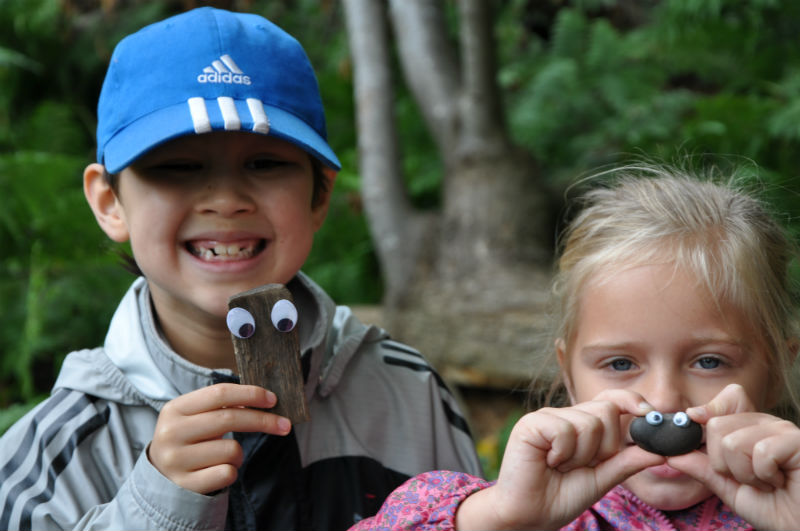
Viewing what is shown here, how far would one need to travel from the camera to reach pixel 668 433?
1.40 m

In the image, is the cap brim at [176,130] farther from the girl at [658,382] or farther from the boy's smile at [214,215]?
the girl at [658,382]

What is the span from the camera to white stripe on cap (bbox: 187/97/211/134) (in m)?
1.71

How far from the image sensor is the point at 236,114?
175 cm

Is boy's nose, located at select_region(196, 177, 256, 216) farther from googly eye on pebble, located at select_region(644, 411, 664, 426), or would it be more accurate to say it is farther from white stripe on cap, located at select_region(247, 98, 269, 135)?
googly eye on pebble, located at select_region(644, 411, 664, 426)

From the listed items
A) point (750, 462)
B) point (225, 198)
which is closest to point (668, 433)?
point (750, 462)

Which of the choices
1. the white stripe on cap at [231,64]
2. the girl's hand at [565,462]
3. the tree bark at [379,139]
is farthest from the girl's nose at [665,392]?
the tree bark at [379,139]

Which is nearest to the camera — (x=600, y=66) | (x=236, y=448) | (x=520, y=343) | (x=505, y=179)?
(x=236, y=448)

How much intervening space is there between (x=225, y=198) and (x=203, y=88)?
255mm

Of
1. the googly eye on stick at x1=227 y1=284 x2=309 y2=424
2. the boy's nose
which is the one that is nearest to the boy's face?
the boy's nose

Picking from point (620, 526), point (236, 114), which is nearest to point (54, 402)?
point (236, 114)

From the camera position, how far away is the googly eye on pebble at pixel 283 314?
5.12 ft

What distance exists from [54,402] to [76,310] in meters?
2.84

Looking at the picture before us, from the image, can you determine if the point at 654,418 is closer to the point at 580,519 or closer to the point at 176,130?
the point at 580,519

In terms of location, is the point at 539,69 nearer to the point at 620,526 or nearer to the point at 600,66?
the point at 600,66
